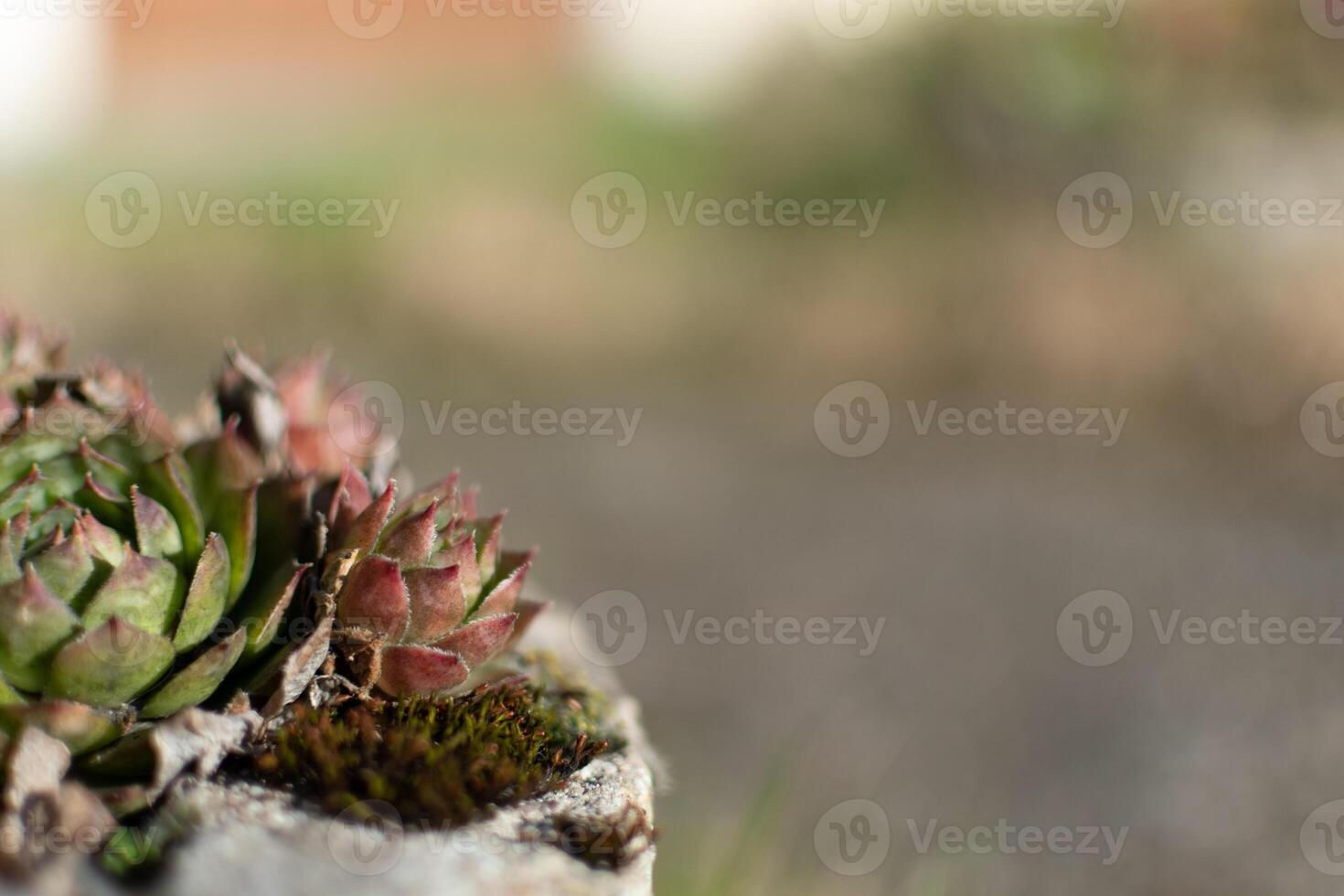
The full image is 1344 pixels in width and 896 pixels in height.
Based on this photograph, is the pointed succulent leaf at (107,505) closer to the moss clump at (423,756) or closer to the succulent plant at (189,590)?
the succulent plant at (189,590)

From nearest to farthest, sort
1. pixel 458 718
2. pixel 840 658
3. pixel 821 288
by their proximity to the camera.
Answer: pixel 458 718
pixel 840 658
pixel 821 288

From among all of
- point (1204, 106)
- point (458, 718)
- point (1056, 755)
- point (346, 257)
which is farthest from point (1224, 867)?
point (346, 257)

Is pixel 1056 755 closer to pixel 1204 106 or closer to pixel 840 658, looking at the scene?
pixel 840 658

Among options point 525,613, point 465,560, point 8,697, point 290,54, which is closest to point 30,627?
point 8,697

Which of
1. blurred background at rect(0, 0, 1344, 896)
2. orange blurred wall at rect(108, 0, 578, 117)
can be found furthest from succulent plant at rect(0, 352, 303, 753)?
orange blurred wall at rect(108, 0, 578, 117)

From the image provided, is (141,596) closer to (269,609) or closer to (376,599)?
(269,609)

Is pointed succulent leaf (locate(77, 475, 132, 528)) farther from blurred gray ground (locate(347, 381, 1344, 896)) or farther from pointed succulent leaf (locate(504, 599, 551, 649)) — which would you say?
blurred gray ground (locate(347, 381, 1344, 896))
